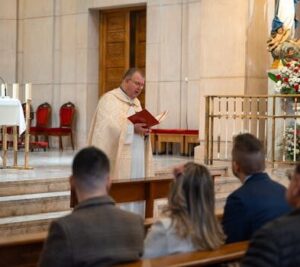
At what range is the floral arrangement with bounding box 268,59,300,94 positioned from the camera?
10.5 meters

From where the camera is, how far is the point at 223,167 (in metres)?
10.4

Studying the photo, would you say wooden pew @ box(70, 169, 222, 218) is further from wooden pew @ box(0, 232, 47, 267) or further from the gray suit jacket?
the gray suit jacket

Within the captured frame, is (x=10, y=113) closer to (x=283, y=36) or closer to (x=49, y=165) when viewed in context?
(x=49, y=165)

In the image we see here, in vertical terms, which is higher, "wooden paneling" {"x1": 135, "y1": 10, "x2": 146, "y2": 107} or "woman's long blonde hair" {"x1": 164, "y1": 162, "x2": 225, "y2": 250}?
"wooden paneling" {"x1": 135, "y1": 10, "x2": 146, "y2": 107}

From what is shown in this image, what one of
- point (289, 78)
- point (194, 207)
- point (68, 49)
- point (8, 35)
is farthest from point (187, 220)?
point (8, 35)

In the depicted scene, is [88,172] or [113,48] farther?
[113,48]

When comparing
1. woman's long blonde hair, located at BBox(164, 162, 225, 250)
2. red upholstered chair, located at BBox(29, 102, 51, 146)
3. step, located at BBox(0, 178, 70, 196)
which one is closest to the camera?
woman's long blonde hair, located at BBox(164, 162, 225, 250)

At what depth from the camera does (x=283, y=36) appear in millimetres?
11195

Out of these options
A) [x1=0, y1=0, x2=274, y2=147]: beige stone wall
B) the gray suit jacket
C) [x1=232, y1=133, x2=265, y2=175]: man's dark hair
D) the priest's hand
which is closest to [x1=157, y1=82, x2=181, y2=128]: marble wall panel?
[x1=0, y1=0, x2=274, y2=147]: beige stone wall

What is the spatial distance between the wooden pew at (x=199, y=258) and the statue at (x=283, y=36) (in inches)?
322

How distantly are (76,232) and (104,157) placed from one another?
368 millimetres

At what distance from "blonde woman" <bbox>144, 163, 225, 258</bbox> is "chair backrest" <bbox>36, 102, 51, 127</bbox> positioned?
1204cm

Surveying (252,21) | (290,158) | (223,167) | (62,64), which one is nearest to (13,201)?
(223,167)

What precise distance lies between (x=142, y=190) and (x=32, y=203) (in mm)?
1677
